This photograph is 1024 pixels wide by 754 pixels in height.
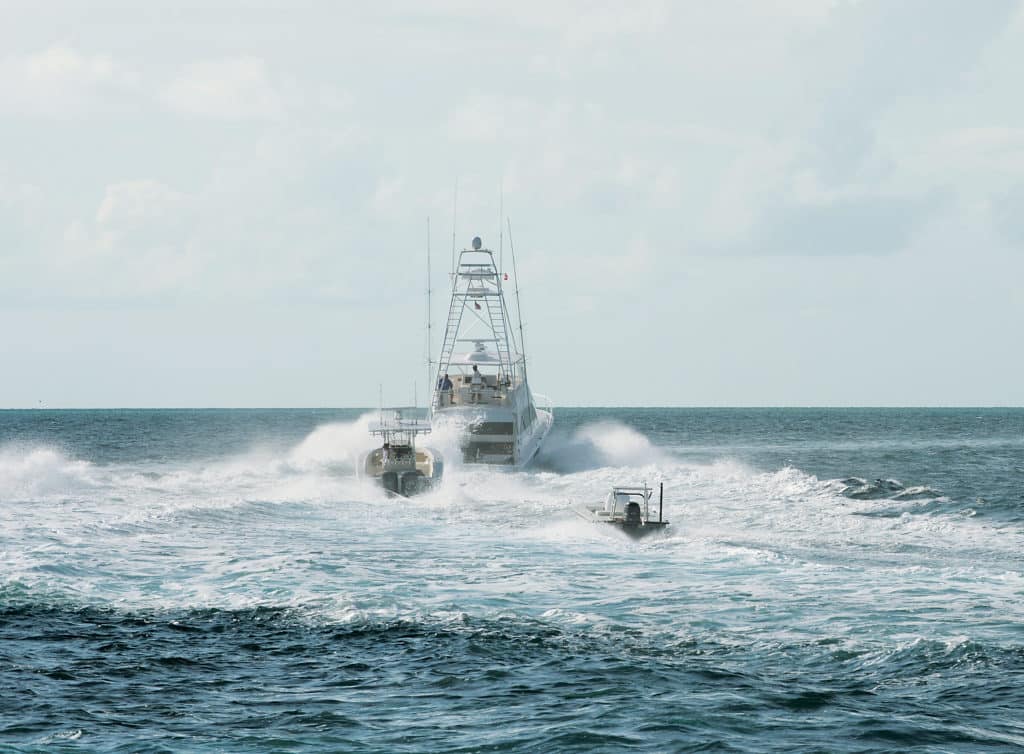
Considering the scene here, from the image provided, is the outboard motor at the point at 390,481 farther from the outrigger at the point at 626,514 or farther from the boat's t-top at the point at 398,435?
the outrigger at the point at 626,514

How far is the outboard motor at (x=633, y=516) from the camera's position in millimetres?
29156

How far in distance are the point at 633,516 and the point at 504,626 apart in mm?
11110

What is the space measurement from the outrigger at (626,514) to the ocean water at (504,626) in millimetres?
492

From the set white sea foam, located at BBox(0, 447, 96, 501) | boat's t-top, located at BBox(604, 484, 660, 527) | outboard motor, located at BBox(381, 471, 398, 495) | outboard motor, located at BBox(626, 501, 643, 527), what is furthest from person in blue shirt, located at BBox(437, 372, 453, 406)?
outboard motor, located at BBox(626, 501, 643, 527)

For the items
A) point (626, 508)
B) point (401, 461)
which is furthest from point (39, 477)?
point (626, 508)

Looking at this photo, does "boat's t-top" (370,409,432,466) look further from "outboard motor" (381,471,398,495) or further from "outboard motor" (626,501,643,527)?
"outboard motor" (626,501,643,527)

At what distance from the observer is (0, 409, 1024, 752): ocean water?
43.3 feet

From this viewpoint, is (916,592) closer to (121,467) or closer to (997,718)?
(997,718)

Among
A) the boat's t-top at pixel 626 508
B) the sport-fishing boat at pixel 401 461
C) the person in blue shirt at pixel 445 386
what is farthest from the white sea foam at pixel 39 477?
the boat's t-top at pixel 626 508

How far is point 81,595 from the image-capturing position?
853 inches

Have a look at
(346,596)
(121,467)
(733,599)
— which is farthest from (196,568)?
(121,467)

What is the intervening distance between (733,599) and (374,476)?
77.9 ft

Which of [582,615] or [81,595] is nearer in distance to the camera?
[582,615]

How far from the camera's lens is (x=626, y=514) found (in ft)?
96.7
